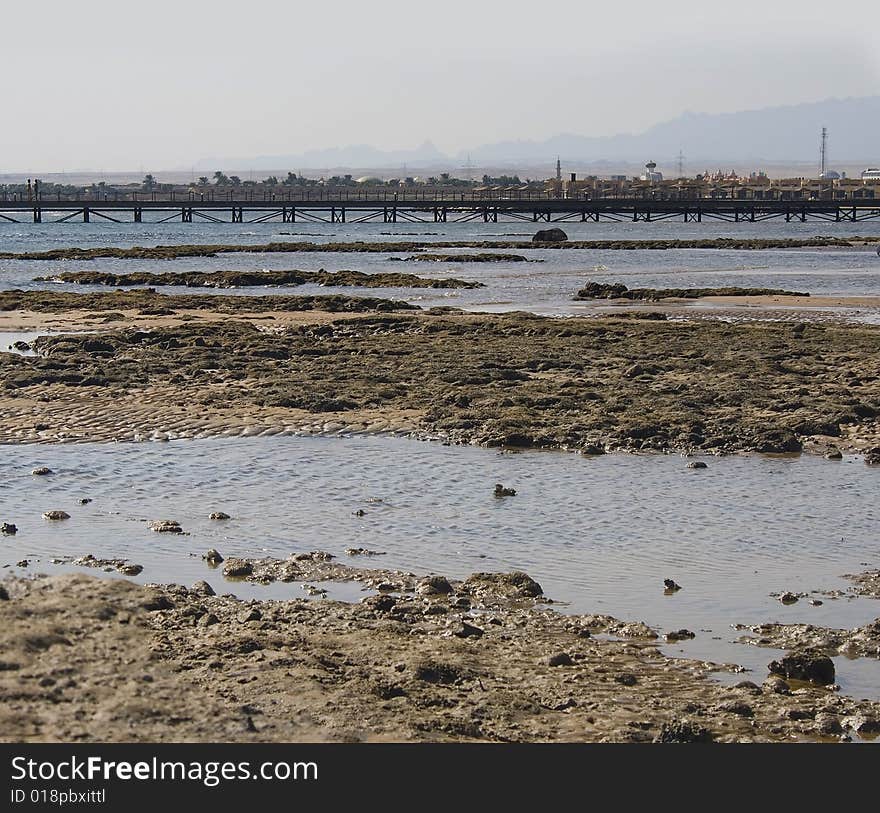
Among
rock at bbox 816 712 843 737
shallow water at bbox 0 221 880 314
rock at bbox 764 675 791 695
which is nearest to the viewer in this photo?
rock at bbox 816 712 843 737

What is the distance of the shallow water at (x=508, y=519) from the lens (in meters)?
11.9

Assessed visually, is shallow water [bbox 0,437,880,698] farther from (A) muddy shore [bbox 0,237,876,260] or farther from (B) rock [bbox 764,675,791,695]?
(A) muddy shore [bbox 0,237,876,260]

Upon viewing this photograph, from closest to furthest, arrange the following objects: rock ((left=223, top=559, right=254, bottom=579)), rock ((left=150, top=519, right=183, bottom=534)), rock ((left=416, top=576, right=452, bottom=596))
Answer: rock ((left=416, top=576, right=452, bottom=596)) → rock ((left=223, top=559, right=254, bottom=579)) → rock ((left=150, top=519, right=183, bottom=534))

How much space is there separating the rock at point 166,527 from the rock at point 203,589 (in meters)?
2.23

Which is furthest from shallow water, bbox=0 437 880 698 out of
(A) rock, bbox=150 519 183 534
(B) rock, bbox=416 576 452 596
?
(B) rock, bbox=416 576 452 596

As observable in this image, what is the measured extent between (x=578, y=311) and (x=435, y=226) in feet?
283

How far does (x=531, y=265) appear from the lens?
218 ft

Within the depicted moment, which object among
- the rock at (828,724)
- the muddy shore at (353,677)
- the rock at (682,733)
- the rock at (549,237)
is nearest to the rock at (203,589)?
the muddy shore at (353,677)

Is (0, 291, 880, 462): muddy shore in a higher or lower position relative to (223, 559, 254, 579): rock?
higher

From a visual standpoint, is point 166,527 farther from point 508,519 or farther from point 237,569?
point 508,519

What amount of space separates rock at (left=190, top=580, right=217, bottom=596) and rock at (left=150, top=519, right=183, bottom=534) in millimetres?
2235

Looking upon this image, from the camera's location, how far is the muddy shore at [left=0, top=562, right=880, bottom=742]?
825 centimetres

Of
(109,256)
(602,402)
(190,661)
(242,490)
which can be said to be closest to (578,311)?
(602,402)

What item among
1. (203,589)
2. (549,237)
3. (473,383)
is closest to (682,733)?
(203,589)
